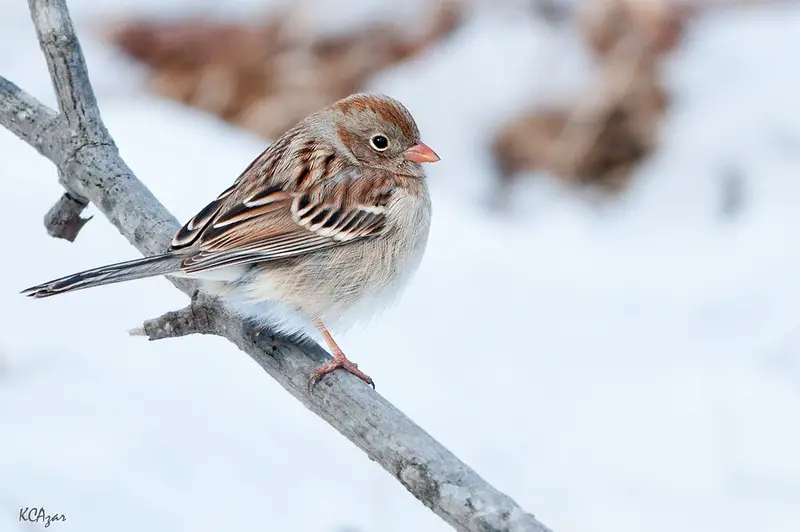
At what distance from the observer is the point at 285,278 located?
3.34m

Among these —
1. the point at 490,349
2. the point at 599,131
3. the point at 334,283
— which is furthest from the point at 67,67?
the point at 599,131

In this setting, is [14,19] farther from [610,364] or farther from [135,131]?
[610,364]

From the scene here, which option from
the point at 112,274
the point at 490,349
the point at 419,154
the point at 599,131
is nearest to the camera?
the point at 112,274

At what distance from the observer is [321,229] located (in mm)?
3408

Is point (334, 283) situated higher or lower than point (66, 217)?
higher

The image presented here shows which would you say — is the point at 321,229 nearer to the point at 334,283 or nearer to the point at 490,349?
the point at 334,283

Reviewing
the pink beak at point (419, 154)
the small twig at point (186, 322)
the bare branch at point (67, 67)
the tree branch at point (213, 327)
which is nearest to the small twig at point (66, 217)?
the tree branch at point (213, 327)

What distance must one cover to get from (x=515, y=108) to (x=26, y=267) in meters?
3.69

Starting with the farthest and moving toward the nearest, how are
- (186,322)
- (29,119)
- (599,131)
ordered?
(599,131) < (29,119) < (186,322)

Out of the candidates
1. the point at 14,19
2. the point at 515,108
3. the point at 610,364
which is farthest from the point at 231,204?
the point at 14,19

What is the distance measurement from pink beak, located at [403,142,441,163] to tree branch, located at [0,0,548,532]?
31.2 inches
